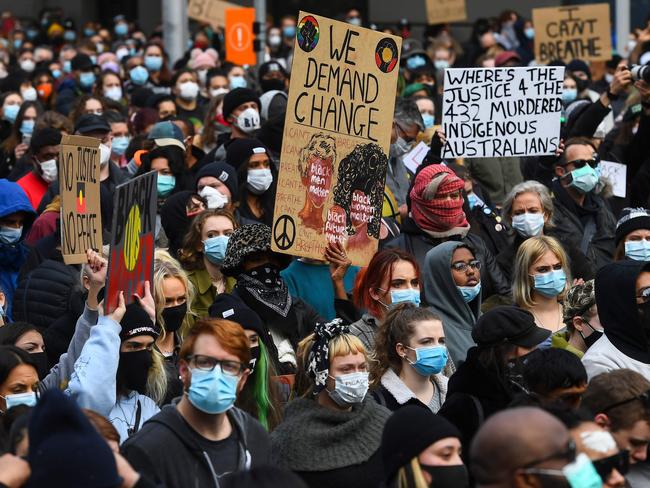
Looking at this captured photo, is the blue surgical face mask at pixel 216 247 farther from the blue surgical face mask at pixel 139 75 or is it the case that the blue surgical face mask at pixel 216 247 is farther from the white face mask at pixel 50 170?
the blue surgical face mask at pixel 139 75

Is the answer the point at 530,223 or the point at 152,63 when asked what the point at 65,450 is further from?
the point at 152,63

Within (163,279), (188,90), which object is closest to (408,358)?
(163,279)

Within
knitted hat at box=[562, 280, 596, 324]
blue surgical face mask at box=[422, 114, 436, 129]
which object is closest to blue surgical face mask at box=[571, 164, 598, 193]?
knitted hat at box=[562, 280, 596, 324]

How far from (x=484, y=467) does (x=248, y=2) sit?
2722cm

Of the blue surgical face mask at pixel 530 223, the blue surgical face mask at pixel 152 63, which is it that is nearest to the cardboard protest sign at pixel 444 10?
the blue surgical face mask at pixel 152 63

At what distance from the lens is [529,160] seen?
1132 cm

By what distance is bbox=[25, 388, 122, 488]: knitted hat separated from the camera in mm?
3832

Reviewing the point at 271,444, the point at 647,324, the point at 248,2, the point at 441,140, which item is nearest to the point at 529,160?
the point at 441,140

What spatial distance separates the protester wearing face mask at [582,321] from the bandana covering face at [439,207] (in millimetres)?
1306

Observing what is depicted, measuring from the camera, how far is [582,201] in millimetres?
9602

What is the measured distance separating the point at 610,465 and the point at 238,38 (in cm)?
1305

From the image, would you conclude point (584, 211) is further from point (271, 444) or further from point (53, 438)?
point (53, 438)

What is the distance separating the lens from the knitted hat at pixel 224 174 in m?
9.34

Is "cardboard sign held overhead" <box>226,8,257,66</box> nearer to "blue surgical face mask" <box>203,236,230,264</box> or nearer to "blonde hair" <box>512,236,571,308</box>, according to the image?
"blue surgical face mask" <box>203,236,230,264</box>
